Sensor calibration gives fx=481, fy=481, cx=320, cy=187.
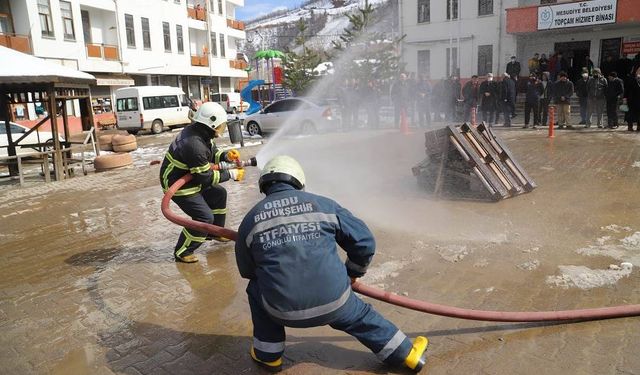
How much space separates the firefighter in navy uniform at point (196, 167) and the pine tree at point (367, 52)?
1508 centimetres

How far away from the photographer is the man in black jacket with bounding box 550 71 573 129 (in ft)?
47.0

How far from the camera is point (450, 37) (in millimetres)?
28688

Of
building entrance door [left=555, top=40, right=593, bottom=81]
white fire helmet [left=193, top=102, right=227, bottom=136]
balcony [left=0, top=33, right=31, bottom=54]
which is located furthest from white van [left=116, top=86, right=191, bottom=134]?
building entrance door [left=555, top=40, right=593, bottom=81]

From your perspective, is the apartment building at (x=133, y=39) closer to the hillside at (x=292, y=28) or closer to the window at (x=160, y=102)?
the window at (x=160, y=102)

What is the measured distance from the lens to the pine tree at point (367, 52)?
1939 cm

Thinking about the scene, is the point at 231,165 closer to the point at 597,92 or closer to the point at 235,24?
the point at 597,92

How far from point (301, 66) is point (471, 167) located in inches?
609

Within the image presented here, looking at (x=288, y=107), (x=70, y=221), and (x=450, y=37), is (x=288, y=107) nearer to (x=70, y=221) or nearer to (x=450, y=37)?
(x=70, y=221)

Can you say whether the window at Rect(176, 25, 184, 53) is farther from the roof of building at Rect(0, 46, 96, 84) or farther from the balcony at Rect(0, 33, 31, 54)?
the roof of building at Rect(0, 46, 96, 84)

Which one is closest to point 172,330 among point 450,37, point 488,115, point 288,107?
point 288,107

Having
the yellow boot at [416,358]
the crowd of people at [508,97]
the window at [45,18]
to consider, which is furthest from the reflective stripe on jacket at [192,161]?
the window at [45,18]

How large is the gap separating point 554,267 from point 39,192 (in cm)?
1008

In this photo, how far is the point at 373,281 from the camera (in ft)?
15.1

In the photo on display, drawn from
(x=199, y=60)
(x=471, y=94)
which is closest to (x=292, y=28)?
(x=199, y=60)
